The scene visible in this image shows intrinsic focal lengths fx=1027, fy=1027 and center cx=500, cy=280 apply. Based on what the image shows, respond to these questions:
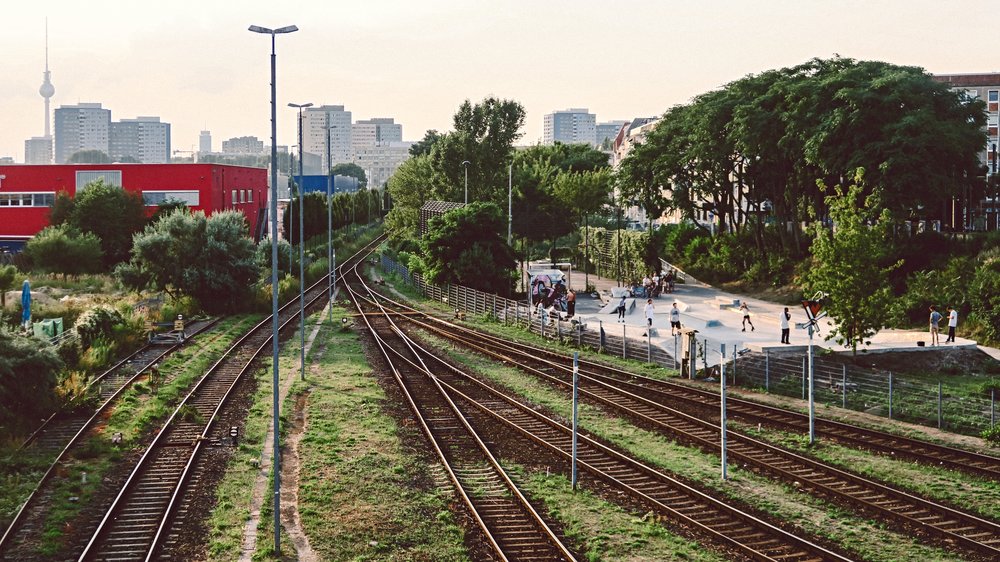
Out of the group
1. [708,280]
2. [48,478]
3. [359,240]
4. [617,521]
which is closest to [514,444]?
[617,521]

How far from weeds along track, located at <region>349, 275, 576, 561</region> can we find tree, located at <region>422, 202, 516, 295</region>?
19.0m

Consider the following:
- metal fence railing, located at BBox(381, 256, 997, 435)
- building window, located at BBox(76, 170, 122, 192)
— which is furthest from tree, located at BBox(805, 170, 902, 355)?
building window, located at BBox(76, 170, 122, 192)

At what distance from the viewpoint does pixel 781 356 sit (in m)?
32.9

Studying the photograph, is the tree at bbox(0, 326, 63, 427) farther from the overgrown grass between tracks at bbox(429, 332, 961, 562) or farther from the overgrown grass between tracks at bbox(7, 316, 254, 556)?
the overgrown grass between tracks at bbox(429, 332, 961, 562)

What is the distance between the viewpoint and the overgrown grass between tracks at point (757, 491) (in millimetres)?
16781

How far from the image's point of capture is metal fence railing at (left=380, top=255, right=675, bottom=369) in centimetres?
3675

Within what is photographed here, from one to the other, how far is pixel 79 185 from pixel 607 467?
70.1 m

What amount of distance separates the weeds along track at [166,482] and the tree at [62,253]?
114 ft

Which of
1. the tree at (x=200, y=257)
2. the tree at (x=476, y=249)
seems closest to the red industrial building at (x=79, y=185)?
the tree at (x=200, y=257)

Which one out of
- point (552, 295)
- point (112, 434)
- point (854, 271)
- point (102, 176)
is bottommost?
point (112, 434)

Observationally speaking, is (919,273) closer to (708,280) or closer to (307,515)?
(708,280)

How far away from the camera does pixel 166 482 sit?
68.0 ft

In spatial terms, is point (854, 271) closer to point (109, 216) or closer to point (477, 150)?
point (109, 216)

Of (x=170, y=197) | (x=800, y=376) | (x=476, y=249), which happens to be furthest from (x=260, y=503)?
(x=170, y=197)
